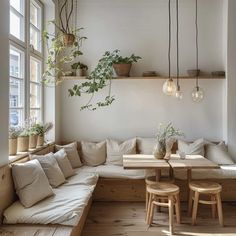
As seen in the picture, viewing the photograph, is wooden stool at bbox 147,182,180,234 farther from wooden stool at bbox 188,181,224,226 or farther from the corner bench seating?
the corner bench seating

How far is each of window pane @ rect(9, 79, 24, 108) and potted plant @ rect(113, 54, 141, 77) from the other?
1558 mm

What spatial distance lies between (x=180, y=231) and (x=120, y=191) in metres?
1.17

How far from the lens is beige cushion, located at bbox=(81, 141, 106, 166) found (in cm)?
445

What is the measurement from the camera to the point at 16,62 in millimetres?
3459

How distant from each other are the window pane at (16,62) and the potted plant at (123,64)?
4.91ft

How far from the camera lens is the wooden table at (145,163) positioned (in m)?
3.21

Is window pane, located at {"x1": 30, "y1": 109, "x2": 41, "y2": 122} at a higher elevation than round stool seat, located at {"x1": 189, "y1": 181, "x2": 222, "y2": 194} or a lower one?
higher

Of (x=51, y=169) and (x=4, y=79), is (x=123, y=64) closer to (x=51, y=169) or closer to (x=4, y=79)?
(x=51, y=169)

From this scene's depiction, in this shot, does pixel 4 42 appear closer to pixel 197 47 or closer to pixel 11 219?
pixel 11 219

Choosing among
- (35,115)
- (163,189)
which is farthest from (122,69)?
(163,189)

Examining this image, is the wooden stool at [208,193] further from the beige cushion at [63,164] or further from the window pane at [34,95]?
the window pane at [34,95]

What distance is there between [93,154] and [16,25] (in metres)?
2.18

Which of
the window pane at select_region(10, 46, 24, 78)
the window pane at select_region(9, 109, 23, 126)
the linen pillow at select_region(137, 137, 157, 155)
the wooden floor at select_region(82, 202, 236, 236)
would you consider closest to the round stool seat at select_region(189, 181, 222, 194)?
the wooden floor at select_region(82, 202, 236, 236)

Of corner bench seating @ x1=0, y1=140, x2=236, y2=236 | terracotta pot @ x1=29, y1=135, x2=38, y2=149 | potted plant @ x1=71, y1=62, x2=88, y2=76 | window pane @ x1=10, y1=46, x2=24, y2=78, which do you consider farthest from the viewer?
potted plant @ x1=71, y1=62, x2=88, y2=76
